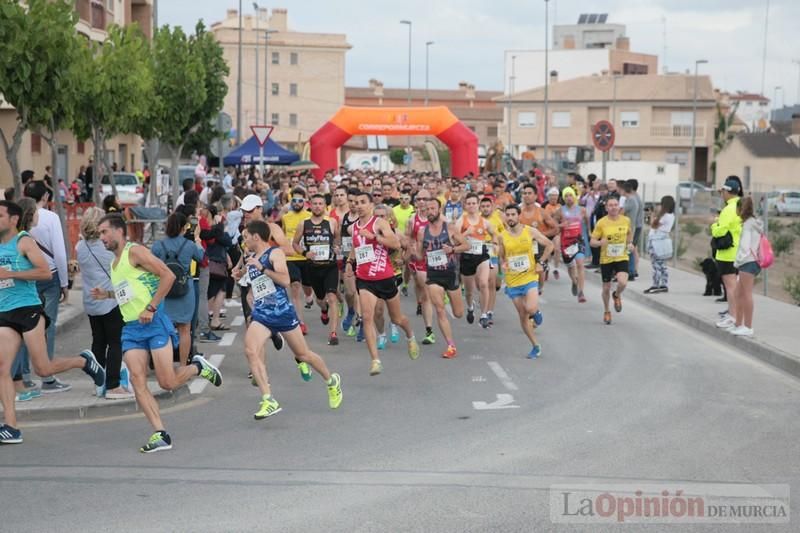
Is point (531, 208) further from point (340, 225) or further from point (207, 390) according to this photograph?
point (207, 390)

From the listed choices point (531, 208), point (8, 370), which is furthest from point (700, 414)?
point (531, 208)

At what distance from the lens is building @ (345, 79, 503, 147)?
4683 inches

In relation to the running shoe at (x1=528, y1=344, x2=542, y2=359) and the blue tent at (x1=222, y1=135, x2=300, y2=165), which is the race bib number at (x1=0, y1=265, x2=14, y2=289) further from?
the blue tent at (x1=222, y1=135, x2=300, y2=165)

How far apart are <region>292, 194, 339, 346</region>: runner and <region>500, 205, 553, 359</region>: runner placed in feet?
6.79

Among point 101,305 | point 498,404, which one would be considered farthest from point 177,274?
point 498,404

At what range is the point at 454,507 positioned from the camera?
7348 mm

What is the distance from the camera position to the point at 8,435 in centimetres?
929

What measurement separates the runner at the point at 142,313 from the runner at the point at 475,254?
21.7 ft

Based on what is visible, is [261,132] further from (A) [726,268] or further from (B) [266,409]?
(B) [266,409]

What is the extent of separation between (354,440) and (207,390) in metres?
2.87

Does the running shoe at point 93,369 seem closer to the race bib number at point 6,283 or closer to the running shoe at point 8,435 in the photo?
the race bib number at point 6,283

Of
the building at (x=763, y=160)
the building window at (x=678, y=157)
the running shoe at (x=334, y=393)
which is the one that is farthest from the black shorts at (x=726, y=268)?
the building window at (x=678, y=157)

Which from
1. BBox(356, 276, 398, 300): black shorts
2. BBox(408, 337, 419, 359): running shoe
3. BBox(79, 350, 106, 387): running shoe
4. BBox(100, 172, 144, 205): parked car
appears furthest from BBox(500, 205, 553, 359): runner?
BBox(100, 172, 144, 205): parked car

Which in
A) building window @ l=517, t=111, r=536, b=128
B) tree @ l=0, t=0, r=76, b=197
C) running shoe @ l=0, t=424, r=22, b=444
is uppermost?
building window @ l=517, t=111, r=536, b=128
